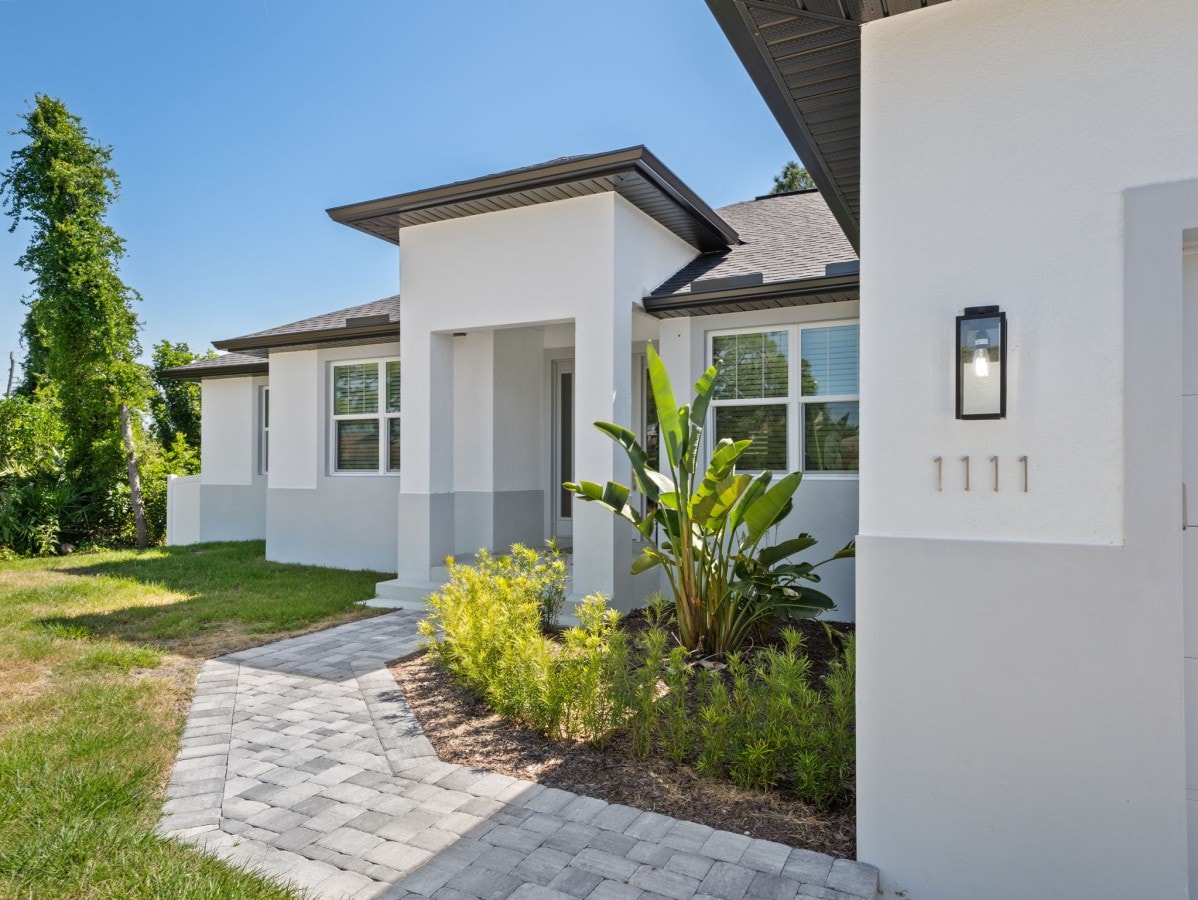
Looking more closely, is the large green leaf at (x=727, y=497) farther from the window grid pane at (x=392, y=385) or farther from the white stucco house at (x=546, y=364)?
the window grid pane at (x=392, y=385)

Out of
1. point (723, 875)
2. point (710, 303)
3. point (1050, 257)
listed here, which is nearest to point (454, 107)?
point (710, 303)

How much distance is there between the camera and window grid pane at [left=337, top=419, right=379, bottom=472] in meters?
12.3

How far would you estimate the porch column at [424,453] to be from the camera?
9852 millimetres

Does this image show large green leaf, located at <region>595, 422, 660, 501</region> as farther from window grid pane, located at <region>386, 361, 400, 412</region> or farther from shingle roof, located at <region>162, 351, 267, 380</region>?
shingle roof, located at <region>162, 351, 267, 380</region>

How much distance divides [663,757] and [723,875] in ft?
4.25

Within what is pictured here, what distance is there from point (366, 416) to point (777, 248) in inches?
277

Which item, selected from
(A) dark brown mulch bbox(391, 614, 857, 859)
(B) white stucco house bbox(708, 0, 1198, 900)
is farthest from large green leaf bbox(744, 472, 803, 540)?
(B) white stucco house bbox(708, 0, 1198, 900)

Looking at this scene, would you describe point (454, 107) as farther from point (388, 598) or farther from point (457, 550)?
point (388, 598)

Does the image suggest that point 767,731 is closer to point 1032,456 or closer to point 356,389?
point 1032,456

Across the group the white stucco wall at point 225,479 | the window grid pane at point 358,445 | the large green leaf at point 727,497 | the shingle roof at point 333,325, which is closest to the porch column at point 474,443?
the shingle roof at point 333,325

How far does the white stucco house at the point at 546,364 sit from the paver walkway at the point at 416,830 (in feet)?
13.8

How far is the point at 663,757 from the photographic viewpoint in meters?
4.60

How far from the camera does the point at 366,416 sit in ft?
40.3

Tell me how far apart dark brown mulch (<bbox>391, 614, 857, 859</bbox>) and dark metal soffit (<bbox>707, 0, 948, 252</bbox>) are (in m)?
3.98
